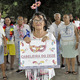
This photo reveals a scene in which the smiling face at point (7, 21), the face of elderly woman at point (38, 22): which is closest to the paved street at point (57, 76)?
the smiling face at point (7, 21)

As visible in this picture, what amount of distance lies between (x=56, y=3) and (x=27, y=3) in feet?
10.4

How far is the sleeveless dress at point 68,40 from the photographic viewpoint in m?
4.97

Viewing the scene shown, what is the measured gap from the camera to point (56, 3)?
2031cm

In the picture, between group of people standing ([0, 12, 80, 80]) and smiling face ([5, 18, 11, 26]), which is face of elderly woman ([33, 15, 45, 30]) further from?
smiling face ([5, 18, 11, 26])

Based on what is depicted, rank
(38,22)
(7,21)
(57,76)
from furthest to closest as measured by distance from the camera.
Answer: (7,21) < (57,76) < (38,22)

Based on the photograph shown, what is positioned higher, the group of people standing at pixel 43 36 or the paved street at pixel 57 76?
the group of people standing at pixel 43 36

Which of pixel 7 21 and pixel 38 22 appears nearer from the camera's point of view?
pixel 38 22

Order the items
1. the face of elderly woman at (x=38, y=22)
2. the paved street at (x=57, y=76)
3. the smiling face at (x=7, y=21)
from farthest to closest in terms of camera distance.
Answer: the smiling face at (x=7, y=21) → the paved street at (x=57, y=76) → the face of elderly woman at (x=38, y=22)

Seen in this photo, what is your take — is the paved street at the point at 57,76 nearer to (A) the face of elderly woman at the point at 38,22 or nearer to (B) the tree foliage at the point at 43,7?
(A) the face of elderly woman at the point at 38,22

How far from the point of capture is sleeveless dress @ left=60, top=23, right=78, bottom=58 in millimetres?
4968

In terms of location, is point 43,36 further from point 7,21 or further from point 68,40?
point 7,21

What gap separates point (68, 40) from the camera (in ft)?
16.6

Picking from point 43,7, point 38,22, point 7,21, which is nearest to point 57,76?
point 7,21

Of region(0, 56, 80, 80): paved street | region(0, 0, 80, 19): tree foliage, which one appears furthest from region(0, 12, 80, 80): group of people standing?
region(0, 0, 80, 19): tree foliage
